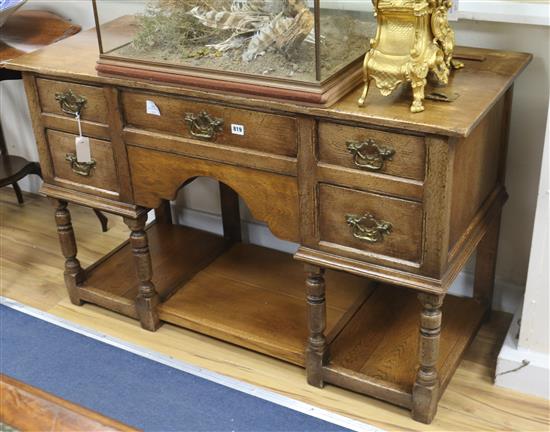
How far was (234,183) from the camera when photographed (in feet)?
6.67

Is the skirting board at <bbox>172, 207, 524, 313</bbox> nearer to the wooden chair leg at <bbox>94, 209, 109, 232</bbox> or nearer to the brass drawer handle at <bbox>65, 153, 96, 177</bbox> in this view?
the wooden chair leg at <bbox>94, 209, 109, 232</bbox>

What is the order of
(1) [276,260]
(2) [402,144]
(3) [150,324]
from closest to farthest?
(2) [402,144] → (3) [150,324] → (1) [276,260]

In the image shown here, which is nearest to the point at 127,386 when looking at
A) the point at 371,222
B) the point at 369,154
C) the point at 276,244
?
the point at 276,244

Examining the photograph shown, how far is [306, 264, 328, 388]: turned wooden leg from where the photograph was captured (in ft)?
6.73

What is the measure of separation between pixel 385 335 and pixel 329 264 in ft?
1.53

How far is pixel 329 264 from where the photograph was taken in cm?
195

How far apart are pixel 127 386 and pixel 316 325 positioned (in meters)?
0.61

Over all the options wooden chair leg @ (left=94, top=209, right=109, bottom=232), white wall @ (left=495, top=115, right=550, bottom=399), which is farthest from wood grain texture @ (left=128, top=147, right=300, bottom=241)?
wooden chair leg @ (left=94, top=209, right=109, bottom=232)

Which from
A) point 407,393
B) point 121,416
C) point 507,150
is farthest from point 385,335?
point 121,416

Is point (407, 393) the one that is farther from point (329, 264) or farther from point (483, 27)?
point (483, 27)

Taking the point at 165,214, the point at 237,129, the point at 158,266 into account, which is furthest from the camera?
the point at 165,214

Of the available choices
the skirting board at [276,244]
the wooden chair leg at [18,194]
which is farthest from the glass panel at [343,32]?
the wooden chair leg at [18,194]

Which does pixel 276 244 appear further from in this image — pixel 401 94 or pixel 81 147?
pixel 401 94

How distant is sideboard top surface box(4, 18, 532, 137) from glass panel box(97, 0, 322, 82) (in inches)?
2.5
